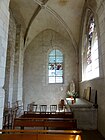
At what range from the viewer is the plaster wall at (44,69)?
9562mm

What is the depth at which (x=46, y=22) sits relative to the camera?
30.4ft

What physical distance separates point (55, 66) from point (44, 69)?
2.61 feet

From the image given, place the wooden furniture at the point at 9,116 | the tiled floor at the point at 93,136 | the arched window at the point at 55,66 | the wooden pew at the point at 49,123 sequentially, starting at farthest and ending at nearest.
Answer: the arched window at the point at 55,66
the wooden furniture at the point at 9,116
the tiled floor at the point at 93,136
the wooden pew at the point at 49,123

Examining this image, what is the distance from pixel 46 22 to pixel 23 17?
162 centimetres

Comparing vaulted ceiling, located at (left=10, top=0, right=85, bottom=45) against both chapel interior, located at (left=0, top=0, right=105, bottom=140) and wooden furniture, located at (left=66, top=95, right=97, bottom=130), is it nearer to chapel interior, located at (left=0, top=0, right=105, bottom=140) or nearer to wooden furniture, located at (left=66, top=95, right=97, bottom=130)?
chapel interior, located at (left=0, top=0, right=105, bottom=140)

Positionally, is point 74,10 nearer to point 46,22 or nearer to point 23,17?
point 46,22

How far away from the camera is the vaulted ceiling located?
286 inches

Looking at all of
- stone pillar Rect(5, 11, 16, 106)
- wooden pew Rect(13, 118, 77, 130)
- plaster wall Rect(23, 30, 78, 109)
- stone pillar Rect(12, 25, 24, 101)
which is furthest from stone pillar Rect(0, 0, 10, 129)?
plaster wall Rect(23, 30, 78, 109)

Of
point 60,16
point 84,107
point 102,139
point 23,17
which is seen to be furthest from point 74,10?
point 102,139

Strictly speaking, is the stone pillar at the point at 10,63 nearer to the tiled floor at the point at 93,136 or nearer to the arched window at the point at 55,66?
the arched window at the point at 55,66

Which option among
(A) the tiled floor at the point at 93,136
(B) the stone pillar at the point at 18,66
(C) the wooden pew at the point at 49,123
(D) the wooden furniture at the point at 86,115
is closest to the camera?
(C) the wooden pew at the point at 49,123

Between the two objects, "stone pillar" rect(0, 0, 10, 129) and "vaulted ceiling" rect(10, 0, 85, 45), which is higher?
"vaulted ceiling" rect(10, 0, 85, 45)

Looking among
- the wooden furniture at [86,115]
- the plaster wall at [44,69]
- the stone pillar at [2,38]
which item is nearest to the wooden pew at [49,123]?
the stone pillar at [2,38]

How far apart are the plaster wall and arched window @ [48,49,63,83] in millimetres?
283
